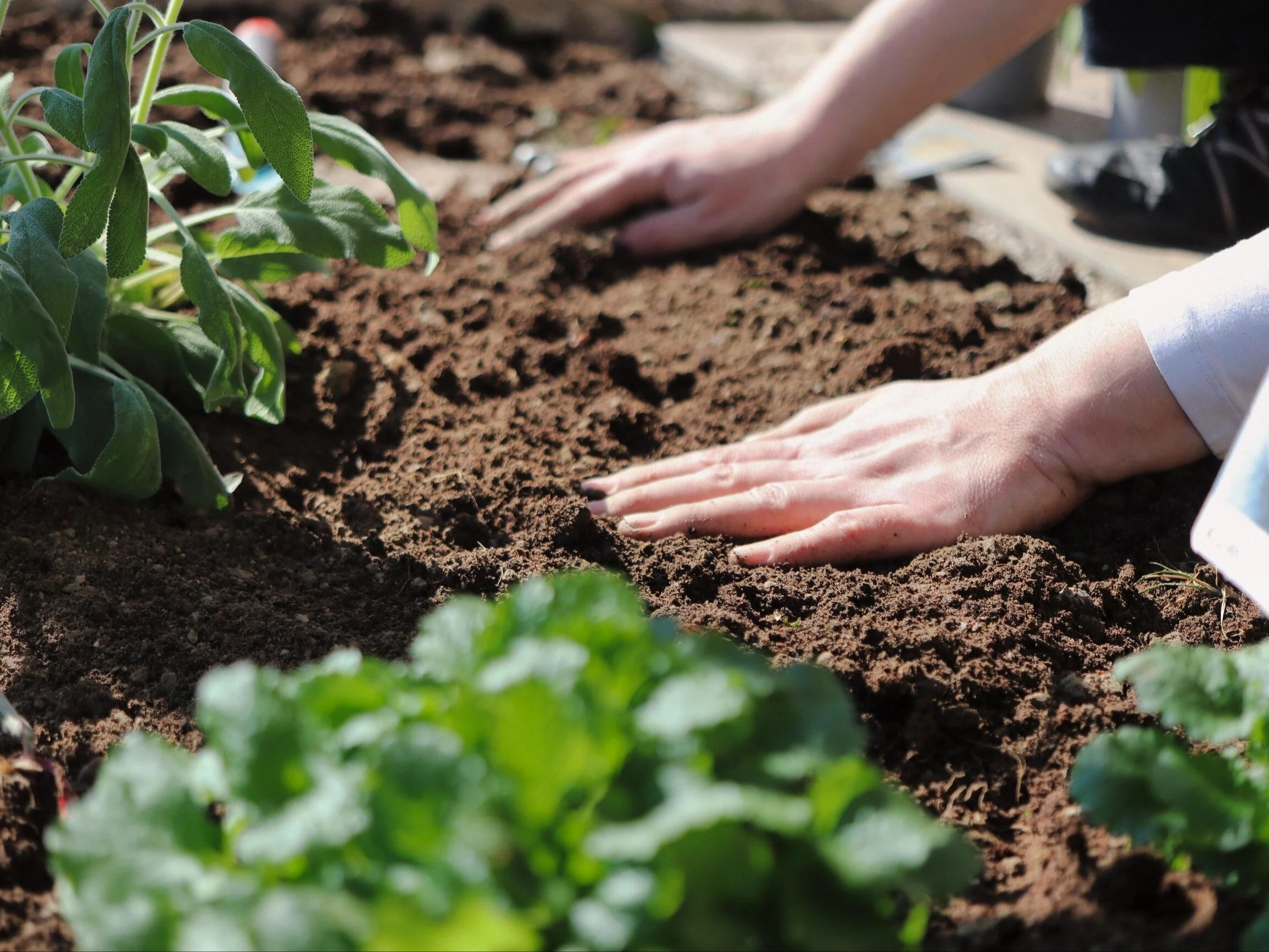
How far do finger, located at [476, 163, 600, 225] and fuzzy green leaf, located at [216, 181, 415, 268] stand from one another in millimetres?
1237

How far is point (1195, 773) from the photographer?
1.01m

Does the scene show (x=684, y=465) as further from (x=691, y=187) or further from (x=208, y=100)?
Answer: (x=691, y=187)

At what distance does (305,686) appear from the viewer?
0.91m

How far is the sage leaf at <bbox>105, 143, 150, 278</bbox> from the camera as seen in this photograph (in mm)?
1376

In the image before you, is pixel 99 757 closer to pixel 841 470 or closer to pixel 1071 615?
pixel 841 470

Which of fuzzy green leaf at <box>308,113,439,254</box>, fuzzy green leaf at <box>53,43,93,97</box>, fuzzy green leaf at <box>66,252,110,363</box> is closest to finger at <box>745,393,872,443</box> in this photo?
fuzzy green leaf at <box>308,113,439,254</box>

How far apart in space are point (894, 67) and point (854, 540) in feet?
4.60

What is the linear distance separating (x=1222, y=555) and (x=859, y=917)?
2.05 ft

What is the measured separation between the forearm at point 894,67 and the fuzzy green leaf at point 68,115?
5.71ft

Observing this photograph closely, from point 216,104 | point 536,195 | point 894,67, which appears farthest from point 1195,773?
point 536,195

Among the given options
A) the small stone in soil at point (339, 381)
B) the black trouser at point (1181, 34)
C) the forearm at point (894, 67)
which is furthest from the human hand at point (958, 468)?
the black trouser at point (1181, 34)

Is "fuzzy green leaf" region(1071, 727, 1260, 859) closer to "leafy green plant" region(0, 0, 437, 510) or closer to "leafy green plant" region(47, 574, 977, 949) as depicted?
"leafy green plant" region(47, 574, 977, 949)

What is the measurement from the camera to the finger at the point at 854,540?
1664 mm

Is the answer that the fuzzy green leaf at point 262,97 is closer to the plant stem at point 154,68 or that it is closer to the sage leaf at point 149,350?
the plant stem at point 154,68
